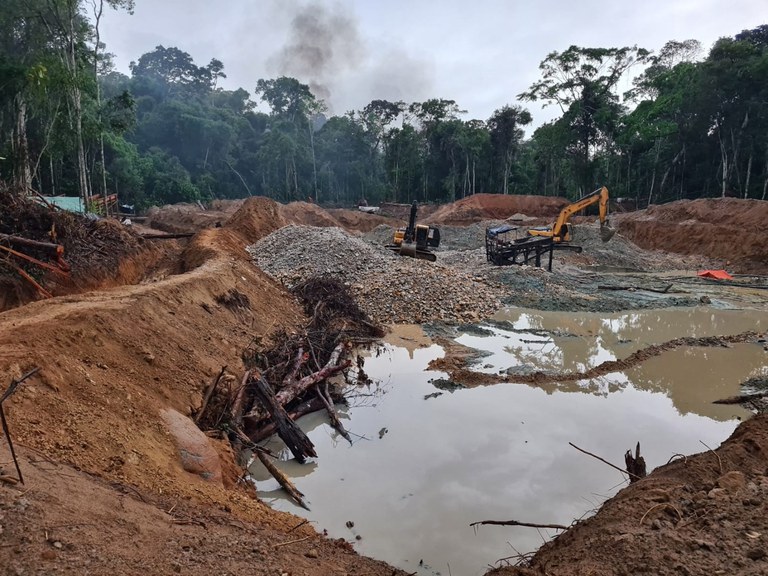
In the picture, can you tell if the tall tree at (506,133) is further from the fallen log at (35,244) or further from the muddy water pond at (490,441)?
the fallen log at (35,244)

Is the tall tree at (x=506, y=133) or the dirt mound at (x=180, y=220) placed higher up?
the tall tree at (x=506, y=133)

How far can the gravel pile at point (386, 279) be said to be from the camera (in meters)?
14.0

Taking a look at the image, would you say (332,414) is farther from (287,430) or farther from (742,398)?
(742,398)

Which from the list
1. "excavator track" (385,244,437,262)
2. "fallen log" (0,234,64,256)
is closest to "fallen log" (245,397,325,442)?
"fallen log" (0,234,64,256)

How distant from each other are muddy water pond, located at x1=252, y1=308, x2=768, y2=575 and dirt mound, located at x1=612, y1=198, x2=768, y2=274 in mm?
15225

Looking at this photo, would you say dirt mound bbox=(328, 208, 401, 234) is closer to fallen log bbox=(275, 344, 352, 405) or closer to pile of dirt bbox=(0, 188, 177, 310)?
pile of dirt bbox=(0, 188, 177, 310)

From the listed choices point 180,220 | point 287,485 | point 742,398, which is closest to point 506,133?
point 180,220

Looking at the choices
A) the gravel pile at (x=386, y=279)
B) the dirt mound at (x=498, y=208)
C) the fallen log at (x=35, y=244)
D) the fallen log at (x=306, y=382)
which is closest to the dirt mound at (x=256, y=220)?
the gravel pile at (x=386, y=279)

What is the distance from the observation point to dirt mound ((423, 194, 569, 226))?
132 feet

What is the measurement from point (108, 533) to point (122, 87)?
67718mm

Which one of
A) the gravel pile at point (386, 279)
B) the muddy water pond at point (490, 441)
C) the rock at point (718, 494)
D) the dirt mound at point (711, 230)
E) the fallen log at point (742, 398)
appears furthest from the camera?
the dirt mound at point (711, 230)

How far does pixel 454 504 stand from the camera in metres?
5.31

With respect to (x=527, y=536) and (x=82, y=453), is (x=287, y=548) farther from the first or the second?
(x=527, y=536)

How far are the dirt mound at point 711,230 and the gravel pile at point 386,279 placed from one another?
1484 cm
